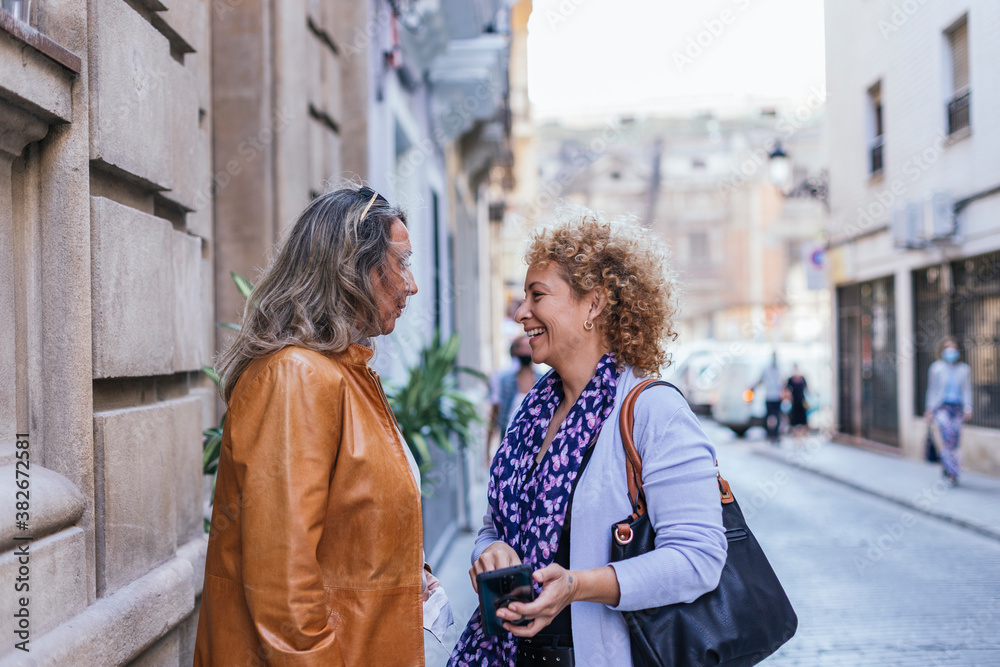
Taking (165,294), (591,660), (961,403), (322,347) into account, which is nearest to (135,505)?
(165,294)

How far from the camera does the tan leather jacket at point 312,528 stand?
1712 millimetres

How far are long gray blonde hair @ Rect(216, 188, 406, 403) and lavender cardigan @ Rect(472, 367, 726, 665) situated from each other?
65 cm

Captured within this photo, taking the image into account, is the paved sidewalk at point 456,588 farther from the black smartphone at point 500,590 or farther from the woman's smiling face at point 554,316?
the black smartphone at point 500,590

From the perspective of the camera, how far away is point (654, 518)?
194cm

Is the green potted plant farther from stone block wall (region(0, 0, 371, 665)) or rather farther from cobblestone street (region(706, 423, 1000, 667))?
cobblestone street (region(706, 423, 1000, 667))

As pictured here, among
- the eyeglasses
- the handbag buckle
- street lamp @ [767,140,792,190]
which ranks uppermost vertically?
street lamp @ [767,140,792,190]

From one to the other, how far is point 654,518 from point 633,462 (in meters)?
0.13

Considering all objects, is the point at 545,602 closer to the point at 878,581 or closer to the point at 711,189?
the point at 878,581

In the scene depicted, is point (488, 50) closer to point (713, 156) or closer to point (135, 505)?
point (135, 505)

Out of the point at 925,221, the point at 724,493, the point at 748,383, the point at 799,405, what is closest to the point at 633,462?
the point at 724,493

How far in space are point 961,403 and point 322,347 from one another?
11388 millimetres

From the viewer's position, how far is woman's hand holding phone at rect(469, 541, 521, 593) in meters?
2.05

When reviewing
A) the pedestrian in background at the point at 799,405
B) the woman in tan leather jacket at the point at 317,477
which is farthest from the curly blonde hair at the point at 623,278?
the pedestrian in background at the point at 799,405

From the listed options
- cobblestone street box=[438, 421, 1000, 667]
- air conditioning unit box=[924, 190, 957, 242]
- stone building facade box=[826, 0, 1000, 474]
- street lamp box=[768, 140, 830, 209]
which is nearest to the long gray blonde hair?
cobblestone street box=[438, 421, 1000, 667]
